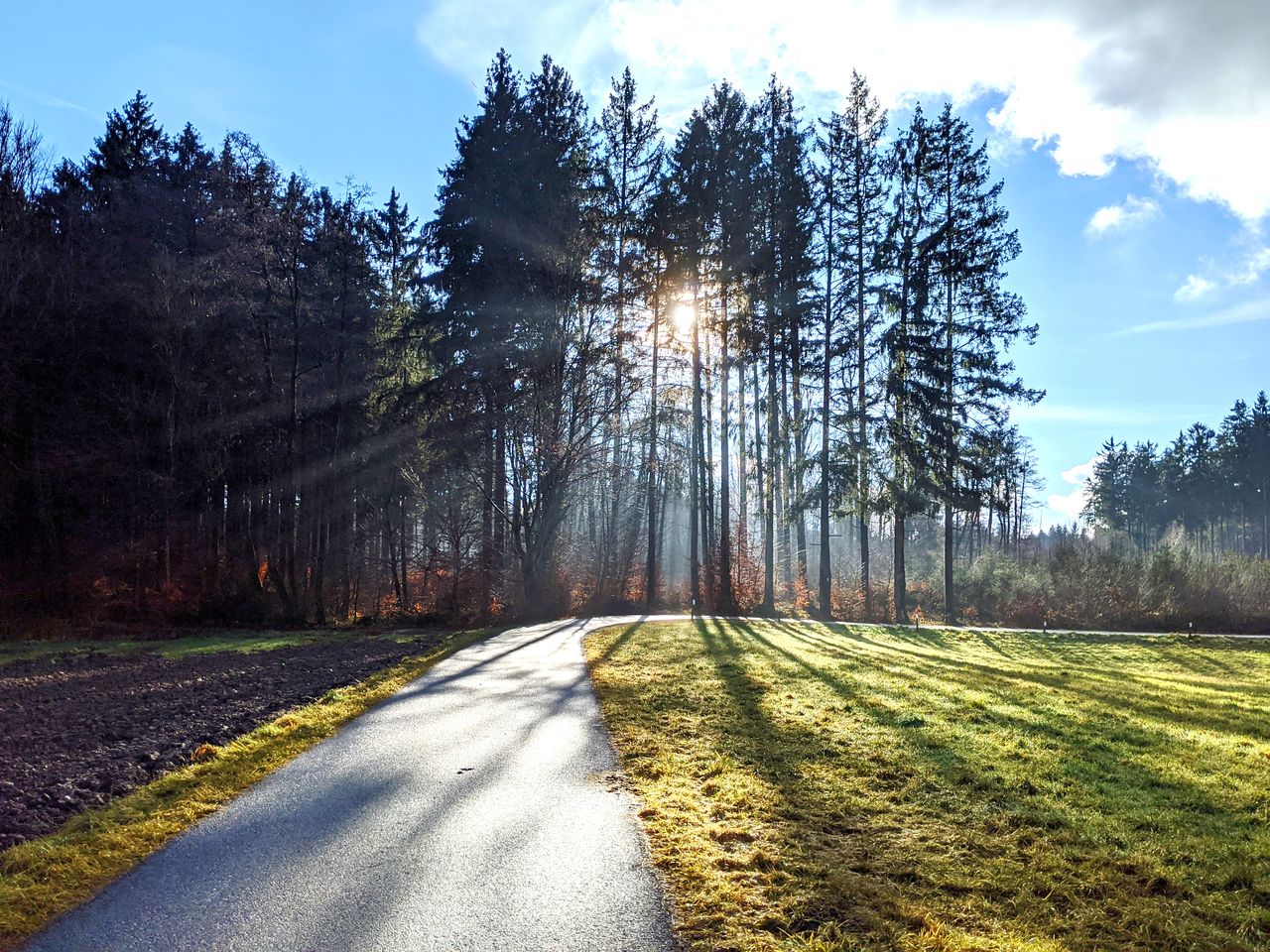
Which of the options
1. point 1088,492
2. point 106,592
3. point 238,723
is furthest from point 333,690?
point 1088,492

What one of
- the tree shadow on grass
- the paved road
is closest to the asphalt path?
the paved road

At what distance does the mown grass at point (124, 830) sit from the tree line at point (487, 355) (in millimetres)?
16182

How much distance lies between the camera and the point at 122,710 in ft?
28.3

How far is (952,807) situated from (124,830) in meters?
5.45

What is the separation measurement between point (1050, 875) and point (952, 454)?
2235 cm

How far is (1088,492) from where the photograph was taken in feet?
262

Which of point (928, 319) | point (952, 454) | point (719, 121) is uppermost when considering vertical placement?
point (719, 121)

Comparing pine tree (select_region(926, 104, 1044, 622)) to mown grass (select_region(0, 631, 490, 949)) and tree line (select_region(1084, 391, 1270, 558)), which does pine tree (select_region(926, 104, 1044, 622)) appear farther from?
tree line (select_region(1084, 391, 1270, 558))

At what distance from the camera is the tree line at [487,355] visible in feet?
75.5

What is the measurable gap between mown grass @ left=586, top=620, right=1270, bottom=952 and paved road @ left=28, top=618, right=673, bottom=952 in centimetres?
37

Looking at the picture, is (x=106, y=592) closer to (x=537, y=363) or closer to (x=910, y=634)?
(x=537, y=363)

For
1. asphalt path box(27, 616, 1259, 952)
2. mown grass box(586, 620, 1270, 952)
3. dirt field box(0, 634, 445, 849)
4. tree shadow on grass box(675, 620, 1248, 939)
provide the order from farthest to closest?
dirt field box(0, 634, 445, 849), tree shadow on grass box(675, 620, 1248, 939), mown grass box(586, 620, 1270, 952), asphalt path box(27, 616, 1259, 952)

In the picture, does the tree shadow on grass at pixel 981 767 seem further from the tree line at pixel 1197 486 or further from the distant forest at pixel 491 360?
the tree line at pixel 1197 486

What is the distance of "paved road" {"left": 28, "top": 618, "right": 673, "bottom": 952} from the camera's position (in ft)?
10.9
